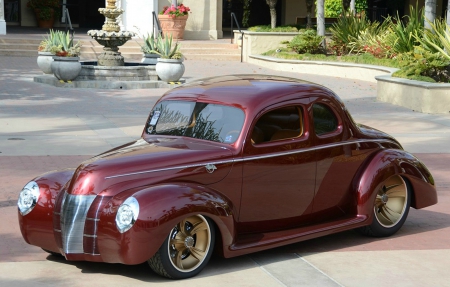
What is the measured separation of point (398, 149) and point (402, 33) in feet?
51.8

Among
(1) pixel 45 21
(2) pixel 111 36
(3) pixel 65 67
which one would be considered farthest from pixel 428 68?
(1) pixel 45 21

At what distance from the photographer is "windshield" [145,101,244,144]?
694 cm

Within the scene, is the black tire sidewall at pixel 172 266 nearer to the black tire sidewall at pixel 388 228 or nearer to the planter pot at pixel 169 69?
the black tire sidewall at pixel 388 228

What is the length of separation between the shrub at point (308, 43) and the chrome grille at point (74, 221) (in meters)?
21.4

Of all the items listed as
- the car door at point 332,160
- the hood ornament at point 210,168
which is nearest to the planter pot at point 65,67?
the car door at point 332,160

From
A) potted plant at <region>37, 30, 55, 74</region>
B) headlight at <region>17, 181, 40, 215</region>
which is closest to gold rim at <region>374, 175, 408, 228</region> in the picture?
headlight at <region>17, 181, 40, 215</region>

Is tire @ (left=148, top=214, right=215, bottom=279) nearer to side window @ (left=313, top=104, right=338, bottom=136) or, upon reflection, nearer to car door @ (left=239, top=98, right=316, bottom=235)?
car door @ (left=239, top=98, right=316, bottom=235)

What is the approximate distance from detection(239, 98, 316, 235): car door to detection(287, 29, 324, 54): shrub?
20.0 metres

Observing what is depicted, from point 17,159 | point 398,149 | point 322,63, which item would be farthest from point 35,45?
point 398,149

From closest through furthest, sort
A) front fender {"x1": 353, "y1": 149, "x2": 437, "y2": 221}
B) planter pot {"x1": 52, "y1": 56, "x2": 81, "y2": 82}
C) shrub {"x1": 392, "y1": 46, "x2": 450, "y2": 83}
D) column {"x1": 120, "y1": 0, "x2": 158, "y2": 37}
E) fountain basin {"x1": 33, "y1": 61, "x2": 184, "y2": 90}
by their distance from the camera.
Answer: front fender {"x1": 353, "y1": 149, "x2": 437, "y2": 221}, shrub {"x1": 392, "y1": 46, "x2": 450, "y2": 83}, planter pot {"x1": 52, "y1": 56, "x2": 81, "y2": 82}, fountain basin {"x1": 33, "y1": 61, "x2": 184, "y2": 90}, column {"x1": 120, "y1": 0, "x2": 158, "y2": 37}

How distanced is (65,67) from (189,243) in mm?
14635

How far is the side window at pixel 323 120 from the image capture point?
7410 mm

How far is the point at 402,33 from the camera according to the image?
2311 cm

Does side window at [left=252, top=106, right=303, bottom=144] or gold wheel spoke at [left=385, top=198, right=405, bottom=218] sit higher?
side window at [left=252, top=106, right=303, bottom=144]
